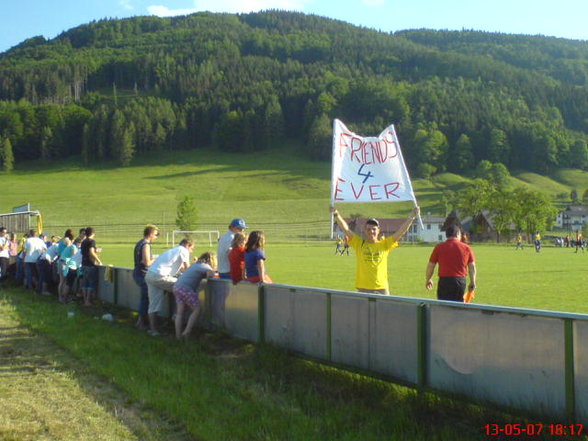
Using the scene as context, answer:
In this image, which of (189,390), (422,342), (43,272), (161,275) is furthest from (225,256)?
(43,272)

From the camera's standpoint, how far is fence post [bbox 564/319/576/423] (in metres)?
4.67

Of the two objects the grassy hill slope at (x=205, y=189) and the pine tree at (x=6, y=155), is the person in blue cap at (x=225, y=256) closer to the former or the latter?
the grassy hill slope at (x=205, y=189)

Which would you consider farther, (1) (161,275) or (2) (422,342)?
(1) (161,275)

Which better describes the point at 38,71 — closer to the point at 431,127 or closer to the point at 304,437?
the point at 431,127

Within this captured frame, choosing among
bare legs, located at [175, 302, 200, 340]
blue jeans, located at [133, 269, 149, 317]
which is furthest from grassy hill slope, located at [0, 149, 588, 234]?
bare legs, located at [175, 302, 200, 340]

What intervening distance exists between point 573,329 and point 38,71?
20524cm

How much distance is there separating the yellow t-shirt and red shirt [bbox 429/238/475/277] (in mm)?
690

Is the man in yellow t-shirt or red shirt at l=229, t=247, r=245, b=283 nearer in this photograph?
the man in yellow t-shirt

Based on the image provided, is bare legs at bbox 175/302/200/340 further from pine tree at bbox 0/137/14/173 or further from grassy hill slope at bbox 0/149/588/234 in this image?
pine tree at bbox 0/137/14/173

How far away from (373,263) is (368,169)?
135 centimetres

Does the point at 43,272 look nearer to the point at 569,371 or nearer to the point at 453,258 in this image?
the point at 453,258

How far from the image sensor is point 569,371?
471cm

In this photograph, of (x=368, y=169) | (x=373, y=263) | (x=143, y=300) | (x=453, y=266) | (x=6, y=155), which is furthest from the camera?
(x=6, y=155)

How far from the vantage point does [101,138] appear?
14225cm
